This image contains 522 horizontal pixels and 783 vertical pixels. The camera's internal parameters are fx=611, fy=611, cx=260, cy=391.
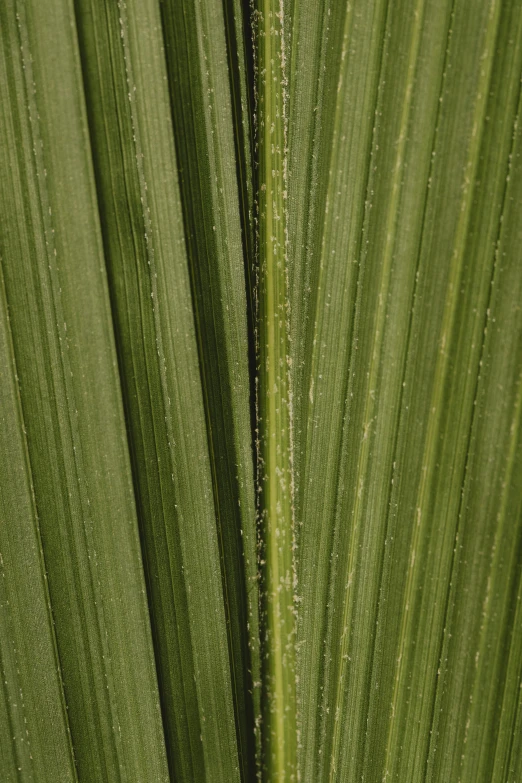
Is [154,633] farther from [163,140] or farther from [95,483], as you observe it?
[163,140]

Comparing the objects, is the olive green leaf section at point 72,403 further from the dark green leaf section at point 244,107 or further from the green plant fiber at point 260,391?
the dark green leaf section at point 244,107

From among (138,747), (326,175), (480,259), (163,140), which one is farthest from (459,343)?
(138,747)

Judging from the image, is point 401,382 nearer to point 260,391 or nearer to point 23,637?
point 260,391

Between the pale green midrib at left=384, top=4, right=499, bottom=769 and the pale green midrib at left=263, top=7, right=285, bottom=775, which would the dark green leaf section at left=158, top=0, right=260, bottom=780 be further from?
the pale green midrib at left=384, top=4, right=499, bottom=769

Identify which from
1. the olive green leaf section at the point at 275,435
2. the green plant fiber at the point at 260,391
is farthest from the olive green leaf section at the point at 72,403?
the olive green leaf section at the point at 275,435

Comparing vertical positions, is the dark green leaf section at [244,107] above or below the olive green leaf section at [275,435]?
above

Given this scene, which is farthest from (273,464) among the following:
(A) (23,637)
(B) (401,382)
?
(A) (23,637)
